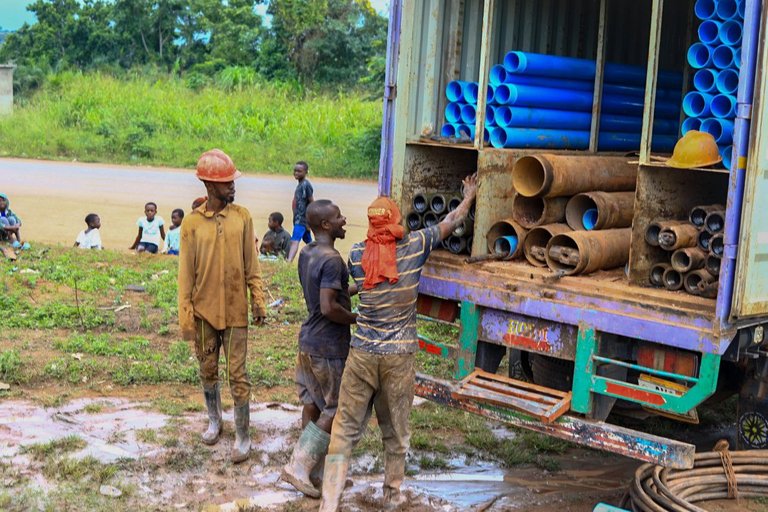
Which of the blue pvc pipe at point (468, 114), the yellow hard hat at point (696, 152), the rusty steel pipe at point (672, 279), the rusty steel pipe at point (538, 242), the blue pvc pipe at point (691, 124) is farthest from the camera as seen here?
the blue pvc pipe at point (468, 114)

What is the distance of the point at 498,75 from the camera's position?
583 cm

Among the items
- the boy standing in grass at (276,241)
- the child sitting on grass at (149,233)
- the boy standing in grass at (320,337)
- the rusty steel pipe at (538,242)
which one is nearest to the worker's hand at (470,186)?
the rusty steel pipe at (538,242)

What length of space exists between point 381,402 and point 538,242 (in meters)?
1.35

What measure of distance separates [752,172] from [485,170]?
1598mm

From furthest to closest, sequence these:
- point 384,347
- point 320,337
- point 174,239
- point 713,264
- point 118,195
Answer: point 118,195 → point 174,239 → point 320,337 → point 713,264 → point 384,347

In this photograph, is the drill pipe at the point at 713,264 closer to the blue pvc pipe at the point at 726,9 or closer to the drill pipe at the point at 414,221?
the blue pvc pipe at the point at 726,9

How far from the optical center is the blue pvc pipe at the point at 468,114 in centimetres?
590

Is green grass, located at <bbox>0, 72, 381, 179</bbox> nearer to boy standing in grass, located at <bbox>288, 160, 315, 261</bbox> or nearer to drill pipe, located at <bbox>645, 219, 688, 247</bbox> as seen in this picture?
boy standing in grass, located at <bbox>288, 160, 315, 261</bbox>

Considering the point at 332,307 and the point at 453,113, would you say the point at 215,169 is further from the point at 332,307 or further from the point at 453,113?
the point at 453,113

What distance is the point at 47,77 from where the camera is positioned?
2928cm

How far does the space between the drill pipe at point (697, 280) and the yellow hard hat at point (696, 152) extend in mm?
508

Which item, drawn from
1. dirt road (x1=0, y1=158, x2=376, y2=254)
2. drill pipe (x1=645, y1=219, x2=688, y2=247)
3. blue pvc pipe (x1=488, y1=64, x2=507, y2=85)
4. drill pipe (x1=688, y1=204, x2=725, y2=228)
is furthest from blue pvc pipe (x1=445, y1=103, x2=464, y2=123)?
dirt road (x1=0, y1=158, x2=376, y2=254)

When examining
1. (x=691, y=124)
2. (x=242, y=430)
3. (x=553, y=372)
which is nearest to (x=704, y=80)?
(x=691, y=124)

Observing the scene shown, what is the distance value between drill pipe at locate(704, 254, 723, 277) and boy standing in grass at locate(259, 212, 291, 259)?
25.0 ft
